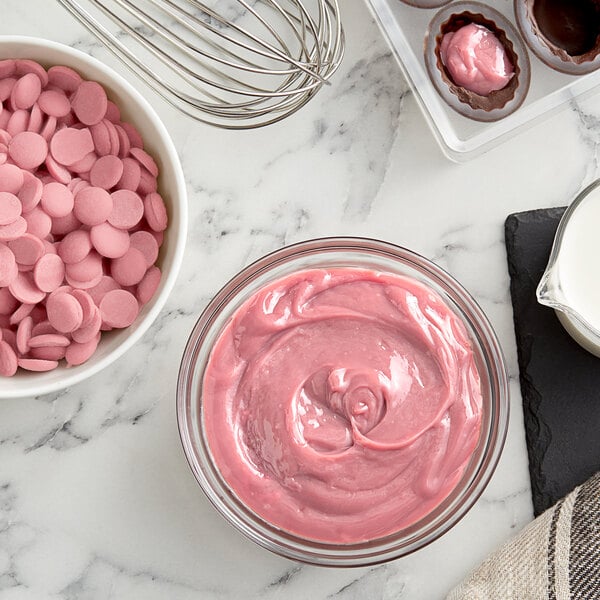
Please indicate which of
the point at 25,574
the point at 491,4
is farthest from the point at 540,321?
the point at 25,574

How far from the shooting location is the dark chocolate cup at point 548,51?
1.31 meters

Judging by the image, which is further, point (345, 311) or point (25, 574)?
point (25, 574)

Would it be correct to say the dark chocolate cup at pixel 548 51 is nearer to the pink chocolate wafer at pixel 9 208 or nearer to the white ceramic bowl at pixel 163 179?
the white ceramic bowl at pixel 163 179

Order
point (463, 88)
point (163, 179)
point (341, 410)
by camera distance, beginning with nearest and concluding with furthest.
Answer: point (341, 410)
point (163, 179)
point (463, 88)

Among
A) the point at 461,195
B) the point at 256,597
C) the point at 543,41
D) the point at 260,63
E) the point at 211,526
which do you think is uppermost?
the point at 260,63

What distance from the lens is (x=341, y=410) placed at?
1104mm

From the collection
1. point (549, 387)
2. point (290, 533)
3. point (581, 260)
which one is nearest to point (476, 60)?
point (581, 260)

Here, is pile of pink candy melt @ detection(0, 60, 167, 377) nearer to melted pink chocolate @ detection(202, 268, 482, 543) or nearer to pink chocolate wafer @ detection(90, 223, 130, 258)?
pink chocolate wafer @ detection(90, 223, 130, 258)

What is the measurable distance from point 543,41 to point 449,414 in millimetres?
585

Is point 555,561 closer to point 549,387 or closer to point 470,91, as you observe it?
point 549,387

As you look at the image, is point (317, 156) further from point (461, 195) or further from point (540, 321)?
A: point (540, 321)

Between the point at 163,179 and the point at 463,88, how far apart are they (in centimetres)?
46

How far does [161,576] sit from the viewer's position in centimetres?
128

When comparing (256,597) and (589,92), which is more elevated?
(589,92)
